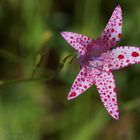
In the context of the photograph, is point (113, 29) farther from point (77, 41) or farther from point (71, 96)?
point (71, 96)

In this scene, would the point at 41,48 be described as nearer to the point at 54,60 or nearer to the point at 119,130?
the point at 54,60

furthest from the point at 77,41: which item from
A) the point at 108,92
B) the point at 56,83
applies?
the point at 56,83

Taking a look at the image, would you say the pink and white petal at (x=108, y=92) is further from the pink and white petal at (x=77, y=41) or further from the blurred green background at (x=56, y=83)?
the blurred green background at (x=56, y=83)

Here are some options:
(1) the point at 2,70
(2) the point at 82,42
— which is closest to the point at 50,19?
(1) the point at 2,70

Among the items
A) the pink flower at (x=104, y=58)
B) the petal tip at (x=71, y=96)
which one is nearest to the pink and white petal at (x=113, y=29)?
the pink flower at (x=104, y=58)

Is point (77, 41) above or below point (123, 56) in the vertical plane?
above

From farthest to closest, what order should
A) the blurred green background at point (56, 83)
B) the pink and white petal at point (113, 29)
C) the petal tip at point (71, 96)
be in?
1. the blurred green background at point (56, 83)
2. the pink and white petal at point (113, 29)
3. the petal tip at point (71, 96)
